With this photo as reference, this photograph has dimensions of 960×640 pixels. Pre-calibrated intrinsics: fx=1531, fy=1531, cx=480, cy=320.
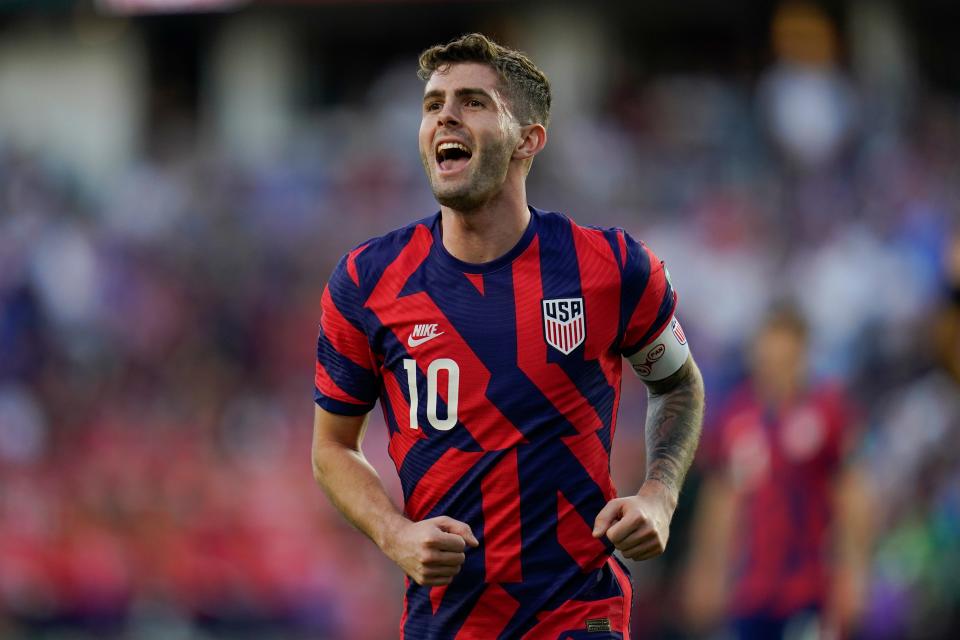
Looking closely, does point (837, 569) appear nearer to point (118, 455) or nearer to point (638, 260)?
point (638, 260)

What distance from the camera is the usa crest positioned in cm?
434

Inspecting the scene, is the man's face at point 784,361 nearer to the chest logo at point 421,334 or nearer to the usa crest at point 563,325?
the usa crest at point 563,325

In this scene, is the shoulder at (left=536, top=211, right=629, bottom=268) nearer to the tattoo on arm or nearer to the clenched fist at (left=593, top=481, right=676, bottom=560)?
the tattoo on arm

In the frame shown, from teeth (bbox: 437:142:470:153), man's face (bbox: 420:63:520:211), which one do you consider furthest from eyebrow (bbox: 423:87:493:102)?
teeth (bbox: 437:142:470:153)

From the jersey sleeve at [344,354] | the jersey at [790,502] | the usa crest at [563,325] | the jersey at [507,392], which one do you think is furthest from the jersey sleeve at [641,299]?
the jersey at [790,502]

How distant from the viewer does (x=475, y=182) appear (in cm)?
438

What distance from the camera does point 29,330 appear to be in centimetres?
1407

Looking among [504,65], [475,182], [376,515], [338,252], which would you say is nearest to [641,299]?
[475,182]

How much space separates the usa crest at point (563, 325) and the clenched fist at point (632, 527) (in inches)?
18.6

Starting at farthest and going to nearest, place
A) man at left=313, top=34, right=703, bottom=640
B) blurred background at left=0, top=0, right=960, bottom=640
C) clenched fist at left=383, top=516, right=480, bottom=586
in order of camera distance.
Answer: blurred background at left=0, top=0, right=960, bottom=640, man at left=313, top=34, right=703, bottom=640, clenched fist at left=383, top=516, right=480, bottom=586

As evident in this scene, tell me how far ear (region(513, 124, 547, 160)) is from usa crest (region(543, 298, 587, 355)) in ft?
1.63

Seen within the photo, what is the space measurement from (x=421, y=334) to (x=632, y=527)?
0.82 metres

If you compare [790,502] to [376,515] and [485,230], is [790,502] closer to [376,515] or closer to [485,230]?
[485,230]

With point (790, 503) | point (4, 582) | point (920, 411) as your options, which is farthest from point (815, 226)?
point (4, 582)
